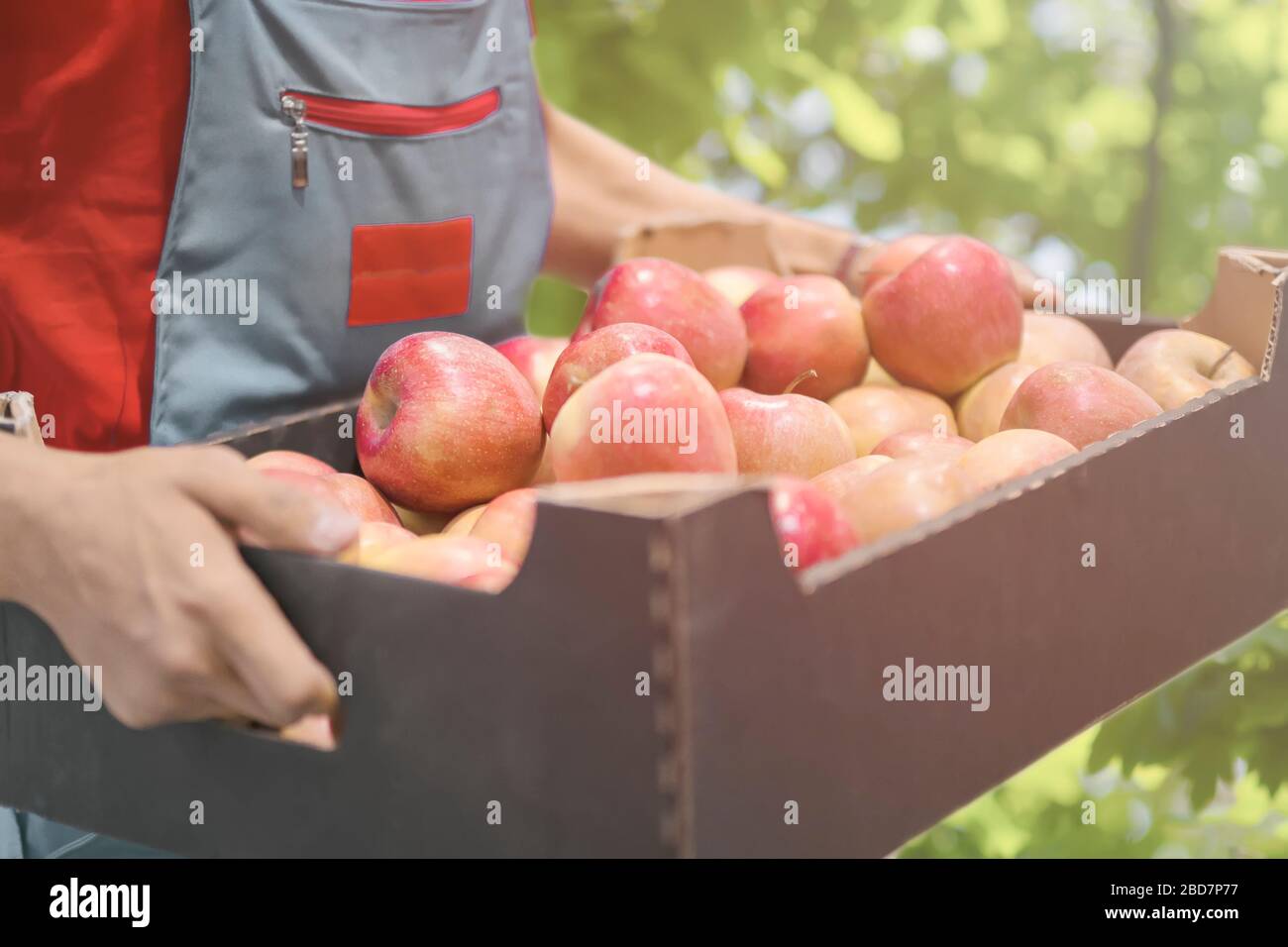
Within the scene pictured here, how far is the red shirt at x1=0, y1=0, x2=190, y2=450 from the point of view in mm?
1070

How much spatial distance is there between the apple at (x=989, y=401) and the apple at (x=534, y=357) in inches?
13.7

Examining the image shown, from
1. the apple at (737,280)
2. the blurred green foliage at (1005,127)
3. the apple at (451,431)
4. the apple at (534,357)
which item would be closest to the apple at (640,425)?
the apple at (451,431)

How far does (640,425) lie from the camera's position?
3.02 ft

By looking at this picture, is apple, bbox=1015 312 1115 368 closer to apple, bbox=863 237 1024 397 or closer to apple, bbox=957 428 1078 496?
apple, bbox=863 237 1024 397

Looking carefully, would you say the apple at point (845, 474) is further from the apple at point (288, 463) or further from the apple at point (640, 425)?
the apple at point (288, 463)

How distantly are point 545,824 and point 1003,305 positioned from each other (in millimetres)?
742

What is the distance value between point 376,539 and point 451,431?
0.51 ft

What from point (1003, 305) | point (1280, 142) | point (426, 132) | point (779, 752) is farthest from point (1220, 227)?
point (779, 752)

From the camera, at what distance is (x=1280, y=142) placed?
7.47 ft

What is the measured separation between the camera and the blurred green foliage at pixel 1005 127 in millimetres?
2248

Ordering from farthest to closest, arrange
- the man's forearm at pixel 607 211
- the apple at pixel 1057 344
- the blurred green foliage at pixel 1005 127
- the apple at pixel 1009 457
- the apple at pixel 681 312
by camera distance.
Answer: the blurred green foliage at pixel 1005 127
the man's forearm at pixel 607 211
the apple at pixel 1057 344
the apple at pixel 681 312
the apple at pixel 1009 457

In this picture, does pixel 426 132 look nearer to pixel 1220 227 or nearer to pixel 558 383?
pixel 558 383

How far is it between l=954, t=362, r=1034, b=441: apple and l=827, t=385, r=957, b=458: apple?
2cm

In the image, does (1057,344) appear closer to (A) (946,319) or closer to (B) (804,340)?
(A) (946,319)
